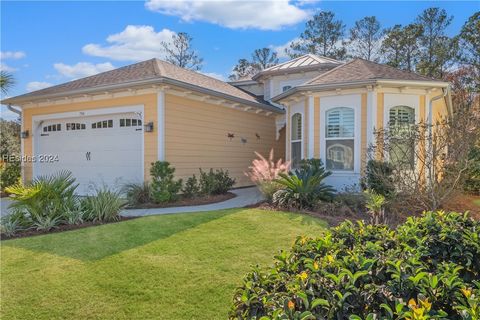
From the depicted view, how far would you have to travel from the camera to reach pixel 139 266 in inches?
177

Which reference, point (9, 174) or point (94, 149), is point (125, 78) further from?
point (9, 174)

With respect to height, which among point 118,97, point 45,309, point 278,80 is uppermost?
point 278,80

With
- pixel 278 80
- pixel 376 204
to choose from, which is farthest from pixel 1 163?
pixel 376 204

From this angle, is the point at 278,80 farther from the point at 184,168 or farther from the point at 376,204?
the point at 376,204

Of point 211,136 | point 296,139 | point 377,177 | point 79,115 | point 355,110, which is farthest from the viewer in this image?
point 211,136

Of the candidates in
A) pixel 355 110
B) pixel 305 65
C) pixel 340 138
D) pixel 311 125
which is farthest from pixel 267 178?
pixel 305 65

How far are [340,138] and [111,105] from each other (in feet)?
23.1

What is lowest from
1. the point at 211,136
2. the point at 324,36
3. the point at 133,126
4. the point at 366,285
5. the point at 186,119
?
the point at 366,285

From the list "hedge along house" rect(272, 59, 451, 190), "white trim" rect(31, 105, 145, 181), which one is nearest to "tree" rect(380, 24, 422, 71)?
"hedge along house" rect(272, 59, 451, 190)

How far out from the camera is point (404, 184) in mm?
7203

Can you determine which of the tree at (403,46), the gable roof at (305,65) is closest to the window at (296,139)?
the gable roof at (305,65)

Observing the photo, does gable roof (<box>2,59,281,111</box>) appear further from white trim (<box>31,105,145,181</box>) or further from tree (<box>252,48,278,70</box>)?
tree (<box>252,48,278,70</box>)

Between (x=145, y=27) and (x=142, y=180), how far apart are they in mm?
6868

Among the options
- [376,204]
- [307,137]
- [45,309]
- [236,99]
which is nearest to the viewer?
[45,309]
